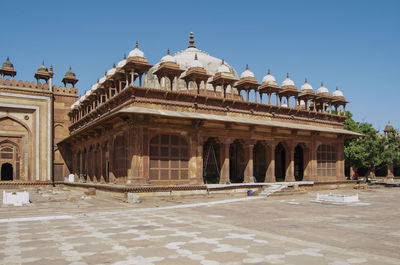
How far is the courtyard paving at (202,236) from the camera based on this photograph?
6336mm

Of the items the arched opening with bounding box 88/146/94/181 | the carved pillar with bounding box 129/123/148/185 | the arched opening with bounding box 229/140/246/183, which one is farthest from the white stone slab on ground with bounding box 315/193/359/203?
the arched opening with bounding box 88/146/94/181

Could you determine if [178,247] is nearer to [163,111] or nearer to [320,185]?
[163,111]

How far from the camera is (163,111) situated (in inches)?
763

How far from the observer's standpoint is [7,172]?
108 feet

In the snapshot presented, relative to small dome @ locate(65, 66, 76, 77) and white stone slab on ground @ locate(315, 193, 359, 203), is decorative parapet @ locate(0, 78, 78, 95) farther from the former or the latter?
white stone slab on ground @ locate(315, 193, 359, 203)

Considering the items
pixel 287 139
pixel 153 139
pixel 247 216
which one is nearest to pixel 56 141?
pixel 153 139

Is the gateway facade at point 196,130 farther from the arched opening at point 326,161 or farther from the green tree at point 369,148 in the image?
the green tree at point 369,148

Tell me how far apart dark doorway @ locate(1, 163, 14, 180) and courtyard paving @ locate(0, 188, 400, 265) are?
849 inches

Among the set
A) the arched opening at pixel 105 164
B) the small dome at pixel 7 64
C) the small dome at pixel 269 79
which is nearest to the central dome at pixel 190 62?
the small dome at pixel 269 79

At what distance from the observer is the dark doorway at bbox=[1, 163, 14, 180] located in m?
32.4

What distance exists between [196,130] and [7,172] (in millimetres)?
20878

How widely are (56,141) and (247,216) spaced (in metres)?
26.5

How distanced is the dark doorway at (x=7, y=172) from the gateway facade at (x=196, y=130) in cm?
649

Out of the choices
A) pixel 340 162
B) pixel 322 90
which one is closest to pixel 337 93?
pixel 322 90
